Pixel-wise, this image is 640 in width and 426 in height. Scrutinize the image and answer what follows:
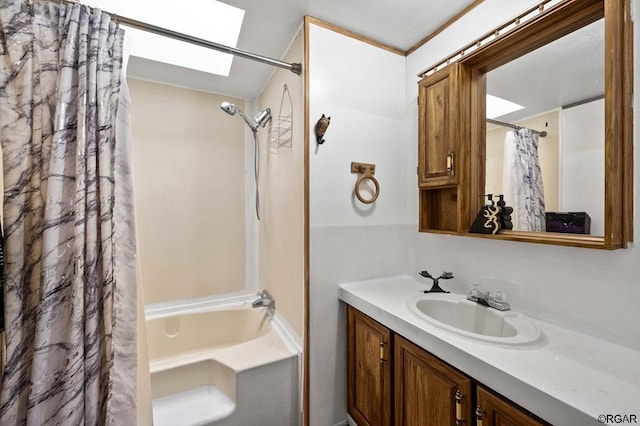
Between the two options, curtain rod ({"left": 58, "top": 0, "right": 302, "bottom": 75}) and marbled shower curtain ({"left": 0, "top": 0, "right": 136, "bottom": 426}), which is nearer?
marbled shower curtain ({"left": 0, "top": 0, "right": 136, "bottom": 426})

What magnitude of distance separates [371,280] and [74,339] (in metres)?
1.47

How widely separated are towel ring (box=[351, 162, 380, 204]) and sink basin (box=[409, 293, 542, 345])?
656 millimetres

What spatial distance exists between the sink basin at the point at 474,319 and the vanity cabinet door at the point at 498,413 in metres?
0.17

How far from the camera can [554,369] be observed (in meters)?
0.78

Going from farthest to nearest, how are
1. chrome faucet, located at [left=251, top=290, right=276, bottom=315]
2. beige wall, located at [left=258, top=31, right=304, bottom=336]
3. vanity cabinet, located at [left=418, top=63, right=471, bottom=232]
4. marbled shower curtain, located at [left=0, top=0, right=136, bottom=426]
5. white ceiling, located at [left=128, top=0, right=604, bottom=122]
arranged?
chrome faucet, located at [left=251, top=290, right=276, bottom=315] < beige wall, located at [left=258, top=31, right=304, bottom=336] < vanity cabinet, located at [left=418, top=63, right=471, bottom=232] < white ceiling, located at [left=128, top=0, right=604, bottom=122] < marbled shower curtain, located at [left=0, top=0, right=136, bottom=426]

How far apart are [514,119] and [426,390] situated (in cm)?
129

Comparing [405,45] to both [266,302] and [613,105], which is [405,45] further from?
[266,302]

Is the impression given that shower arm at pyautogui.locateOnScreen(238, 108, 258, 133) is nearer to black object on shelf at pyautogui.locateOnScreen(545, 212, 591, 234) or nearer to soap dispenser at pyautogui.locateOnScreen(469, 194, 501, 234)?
soap dispenser at pyautogui.locateOnScreen(469, 194, 501, 234)

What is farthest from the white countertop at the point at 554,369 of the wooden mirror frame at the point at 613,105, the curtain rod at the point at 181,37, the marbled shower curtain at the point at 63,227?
the curtain rod at the point at 181,37

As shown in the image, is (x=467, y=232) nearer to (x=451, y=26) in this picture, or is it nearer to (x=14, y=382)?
(x=451, y=26)

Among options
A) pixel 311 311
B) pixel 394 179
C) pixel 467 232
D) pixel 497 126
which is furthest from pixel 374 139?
pixel 311 311

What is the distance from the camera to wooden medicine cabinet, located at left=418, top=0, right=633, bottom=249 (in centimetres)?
89

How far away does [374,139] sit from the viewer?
5.72ft

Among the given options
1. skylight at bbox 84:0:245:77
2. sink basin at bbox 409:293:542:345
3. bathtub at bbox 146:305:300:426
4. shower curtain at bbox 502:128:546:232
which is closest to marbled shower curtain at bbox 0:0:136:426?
bathtub at bbox 146:305:300:426
